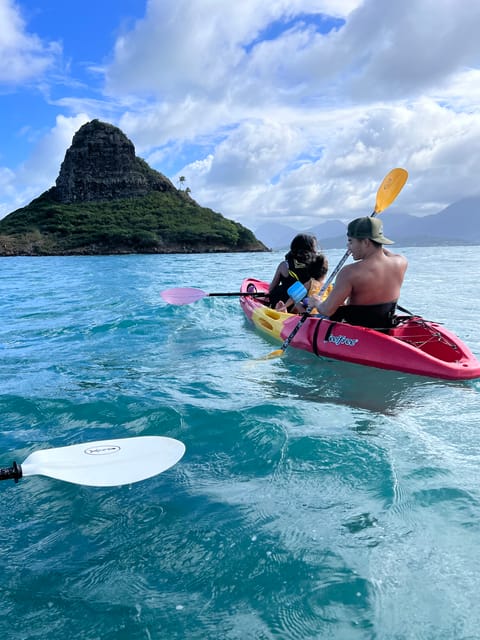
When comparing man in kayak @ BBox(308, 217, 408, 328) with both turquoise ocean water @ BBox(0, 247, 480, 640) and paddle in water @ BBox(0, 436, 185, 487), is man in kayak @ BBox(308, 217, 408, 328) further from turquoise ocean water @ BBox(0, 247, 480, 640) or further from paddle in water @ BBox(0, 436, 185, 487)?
paddle in water @ BBox(0, 436, 185, 487)

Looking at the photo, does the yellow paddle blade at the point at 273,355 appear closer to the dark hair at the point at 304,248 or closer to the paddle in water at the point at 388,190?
the paddle in water at the point at 388,190

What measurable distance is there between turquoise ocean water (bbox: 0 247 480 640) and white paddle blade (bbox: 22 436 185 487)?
0.27m

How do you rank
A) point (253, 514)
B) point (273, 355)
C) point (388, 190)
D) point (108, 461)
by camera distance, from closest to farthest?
point (253, 514)
point (108, 461)
point (273, 355)
point (388, 190)

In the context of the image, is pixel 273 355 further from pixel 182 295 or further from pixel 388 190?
pixel 182 295

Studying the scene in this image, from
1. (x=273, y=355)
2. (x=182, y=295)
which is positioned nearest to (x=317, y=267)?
(x=273, y=355)

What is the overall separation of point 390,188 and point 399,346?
330 cm

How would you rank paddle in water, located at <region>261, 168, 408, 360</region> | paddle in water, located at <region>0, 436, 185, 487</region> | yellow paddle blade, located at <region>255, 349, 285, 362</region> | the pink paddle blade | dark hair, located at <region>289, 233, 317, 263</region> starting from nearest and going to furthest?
paddle in water, located at <region>0, 436, 185, 487</region> < yellow paddle blade, located at <region>255, 349, 285, 362</region> < paddle in water, located at <region>261, 168, 408, 360</region> < dark hair, located at <region>289, 233, 317, 263</region> < the pink paddle blade

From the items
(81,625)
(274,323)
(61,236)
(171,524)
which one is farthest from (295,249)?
(61,236)

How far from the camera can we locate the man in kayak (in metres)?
5.37

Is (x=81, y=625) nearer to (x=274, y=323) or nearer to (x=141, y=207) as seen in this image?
(x=274, y=323)

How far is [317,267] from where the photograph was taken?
26.0 ft

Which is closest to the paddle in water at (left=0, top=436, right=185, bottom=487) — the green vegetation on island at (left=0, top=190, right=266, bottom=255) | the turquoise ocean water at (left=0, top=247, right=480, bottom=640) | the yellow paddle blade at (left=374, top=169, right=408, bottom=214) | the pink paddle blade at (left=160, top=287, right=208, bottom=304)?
the turquoise ocean water at (left=0, top=247, right=480, bottom=640)

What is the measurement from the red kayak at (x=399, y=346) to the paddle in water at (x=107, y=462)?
10.7ft

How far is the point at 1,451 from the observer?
375 cm
